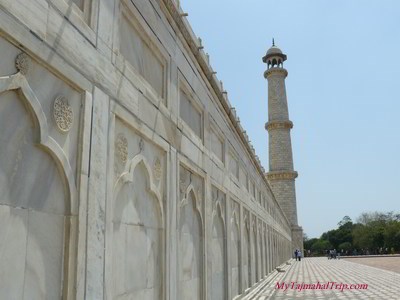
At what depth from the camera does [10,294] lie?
7.02 feet

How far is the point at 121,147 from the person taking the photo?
3.56 m

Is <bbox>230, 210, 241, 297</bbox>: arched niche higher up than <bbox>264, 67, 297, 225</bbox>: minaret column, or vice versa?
<bbox>264, 67, 297, 225</bbox>: minaret column

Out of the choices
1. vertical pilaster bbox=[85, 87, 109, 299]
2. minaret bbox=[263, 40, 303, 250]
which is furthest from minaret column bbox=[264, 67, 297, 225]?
vertical pilaster bbox=[85, 87, 109, 299]

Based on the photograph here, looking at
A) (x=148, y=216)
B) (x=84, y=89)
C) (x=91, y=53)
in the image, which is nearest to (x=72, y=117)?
(x=84, y=89)

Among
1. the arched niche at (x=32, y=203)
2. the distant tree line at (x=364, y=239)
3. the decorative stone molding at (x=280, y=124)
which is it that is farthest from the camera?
the distant tree line at (x=364, y=239)

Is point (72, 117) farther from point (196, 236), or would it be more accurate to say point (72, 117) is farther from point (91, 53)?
point (196, 236)

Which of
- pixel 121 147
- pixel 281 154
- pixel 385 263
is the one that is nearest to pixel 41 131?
pixel 121 147

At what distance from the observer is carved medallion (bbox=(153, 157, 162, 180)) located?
14.4ft

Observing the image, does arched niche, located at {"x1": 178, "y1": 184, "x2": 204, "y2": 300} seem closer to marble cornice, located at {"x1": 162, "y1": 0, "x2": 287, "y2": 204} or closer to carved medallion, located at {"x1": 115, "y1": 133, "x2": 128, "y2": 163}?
carved medallion, located at {"x1": 115, "y1": 133, "x2": 128, "y2": 163}

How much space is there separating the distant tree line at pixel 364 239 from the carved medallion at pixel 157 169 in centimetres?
4969

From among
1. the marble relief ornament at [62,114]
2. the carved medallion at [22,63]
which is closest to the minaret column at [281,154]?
the marble relief ornament at [62,114]

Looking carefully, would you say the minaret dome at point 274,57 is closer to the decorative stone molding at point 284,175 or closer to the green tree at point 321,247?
the decorative stone molding at point 284,175

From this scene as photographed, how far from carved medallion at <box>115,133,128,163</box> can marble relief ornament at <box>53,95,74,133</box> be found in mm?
719

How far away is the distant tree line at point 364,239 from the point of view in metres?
48.8
